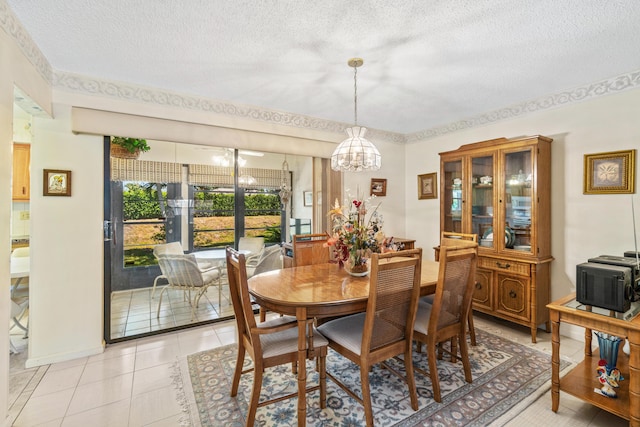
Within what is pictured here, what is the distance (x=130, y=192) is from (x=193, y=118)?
3.30 ft

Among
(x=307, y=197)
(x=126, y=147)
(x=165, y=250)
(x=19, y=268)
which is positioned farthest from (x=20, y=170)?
(x=307, y=197)

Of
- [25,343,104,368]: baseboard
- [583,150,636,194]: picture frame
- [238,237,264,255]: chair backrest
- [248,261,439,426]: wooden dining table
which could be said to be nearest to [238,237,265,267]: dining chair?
[238,237,264,255]: chair backrest

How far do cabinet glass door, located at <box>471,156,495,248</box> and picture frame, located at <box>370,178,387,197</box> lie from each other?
1.27 meters

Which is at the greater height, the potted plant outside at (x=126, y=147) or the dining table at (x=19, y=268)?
the potted plant outside at (x=126, y=147)

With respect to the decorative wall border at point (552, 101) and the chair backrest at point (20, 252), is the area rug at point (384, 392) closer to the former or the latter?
the chair backrest at point (20, 252)

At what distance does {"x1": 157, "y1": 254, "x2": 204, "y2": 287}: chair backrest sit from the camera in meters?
3.18

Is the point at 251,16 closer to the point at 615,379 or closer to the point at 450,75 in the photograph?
the point at 450,75

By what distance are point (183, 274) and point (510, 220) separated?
360 cm

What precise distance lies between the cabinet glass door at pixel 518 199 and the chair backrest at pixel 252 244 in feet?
9.56

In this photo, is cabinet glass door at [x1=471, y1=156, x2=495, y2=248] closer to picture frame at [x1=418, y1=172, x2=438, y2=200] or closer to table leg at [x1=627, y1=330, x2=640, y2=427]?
picture frame at [x1=418, y1=172, x2=438, y2=200]

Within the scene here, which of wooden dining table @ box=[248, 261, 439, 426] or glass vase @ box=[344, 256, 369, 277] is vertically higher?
glass vase @ box=[344, 256, 369, 277]

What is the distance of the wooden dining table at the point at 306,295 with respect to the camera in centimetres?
166

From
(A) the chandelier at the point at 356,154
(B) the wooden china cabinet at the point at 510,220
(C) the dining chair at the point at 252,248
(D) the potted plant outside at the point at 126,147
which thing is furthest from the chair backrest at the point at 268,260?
(B) the wooden china cabinet at the point at 510,220

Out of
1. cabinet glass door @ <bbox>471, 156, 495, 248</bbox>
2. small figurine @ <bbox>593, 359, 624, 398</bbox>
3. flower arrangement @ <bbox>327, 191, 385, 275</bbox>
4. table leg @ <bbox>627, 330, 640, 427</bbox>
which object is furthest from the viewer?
cabinet glass door @ <bbox>471, 156, 495, 248</bbox>
